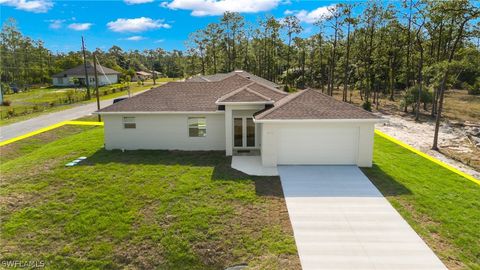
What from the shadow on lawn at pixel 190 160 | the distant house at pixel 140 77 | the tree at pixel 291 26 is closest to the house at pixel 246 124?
the shadow on lawn at pixel 190 160

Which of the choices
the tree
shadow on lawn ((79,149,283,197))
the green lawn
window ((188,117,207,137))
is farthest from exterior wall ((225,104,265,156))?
the tree

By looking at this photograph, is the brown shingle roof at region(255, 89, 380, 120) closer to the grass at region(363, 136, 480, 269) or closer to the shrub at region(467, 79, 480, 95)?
the grass at region(363, 136, 480, 269)

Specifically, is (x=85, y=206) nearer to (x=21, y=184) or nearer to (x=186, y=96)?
(x=21, y=184)

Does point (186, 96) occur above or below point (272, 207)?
above

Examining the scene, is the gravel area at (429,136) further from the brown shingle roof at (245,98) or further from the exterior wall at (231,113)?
the exterior wall at (231,113)

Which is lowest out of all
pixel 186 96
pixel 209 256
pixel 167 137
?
pixel 209 256

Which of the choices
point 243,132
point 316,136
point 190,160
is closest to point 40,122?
point 190,160

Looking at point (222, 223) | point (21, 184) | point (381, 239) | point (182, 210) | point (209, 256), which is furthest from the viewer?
point (21, 184)

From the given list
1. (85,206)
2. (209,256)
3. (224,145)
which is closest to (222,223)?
(209,256)
